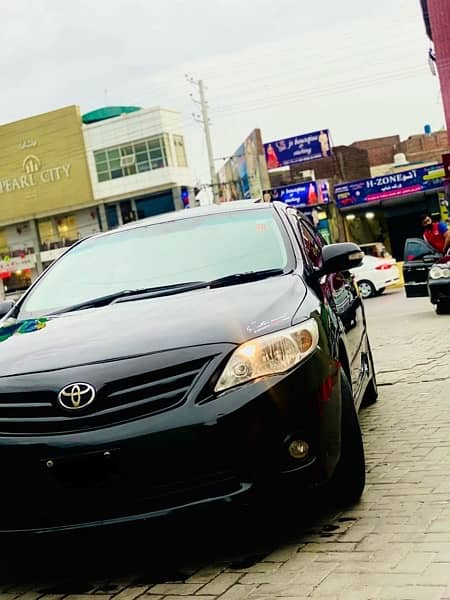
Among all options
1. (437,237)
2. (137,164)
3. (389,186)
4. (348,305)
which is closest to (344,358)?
(348,305)

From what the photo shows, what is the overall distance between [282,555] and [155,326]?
A: 108 centimetres

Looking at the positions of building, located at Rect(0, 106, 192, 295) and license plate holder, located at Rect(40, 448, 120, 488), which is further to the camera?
building, located at Rect(0, 106, 192, 295)

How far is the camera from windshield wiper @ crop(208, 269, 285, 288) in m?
4.20

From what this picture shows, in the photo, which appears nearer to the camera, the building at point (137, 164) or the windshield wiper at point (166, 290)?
the windshield wiper at point (166, 290)

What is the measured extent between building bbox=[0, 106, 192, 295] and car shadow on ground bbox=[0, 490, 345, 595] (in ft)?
175

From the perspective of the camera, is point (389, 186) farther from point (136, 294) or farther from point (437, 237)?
point (136, 294)

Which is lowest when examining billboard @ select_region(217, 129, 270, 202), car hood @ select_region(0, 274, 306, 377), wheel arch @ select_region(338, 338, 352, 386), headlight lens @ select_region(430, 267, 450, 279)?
headlight lens @ select_region(430, 267, 450, 279)

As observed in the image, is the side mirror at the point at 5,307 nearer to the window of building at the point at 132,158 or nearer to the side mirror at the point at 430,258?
the side mirror at the point at 430,258

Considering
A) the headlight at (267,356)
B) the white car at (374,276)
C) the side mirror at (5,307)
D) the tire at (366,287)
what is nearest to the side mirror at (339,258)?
the headlight at (267,356)

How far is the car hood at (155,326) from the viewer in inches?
134

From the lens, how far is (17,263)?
6209 cm

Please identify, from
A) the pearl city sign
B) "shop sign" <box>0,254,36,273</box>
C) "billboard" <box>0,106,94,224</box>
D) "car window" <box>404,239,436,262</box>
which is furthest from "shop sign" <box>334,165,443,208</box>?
"shop sign" <box>0,254,36,273</box>

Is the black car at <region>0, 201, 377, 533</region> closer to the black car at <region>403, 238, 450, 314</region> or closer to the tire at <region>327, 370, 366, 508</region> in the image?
the tire at <region>327, 370, 366, 508</region>

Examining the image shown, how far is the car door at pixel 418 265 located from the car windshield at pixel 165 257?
34.9ft
